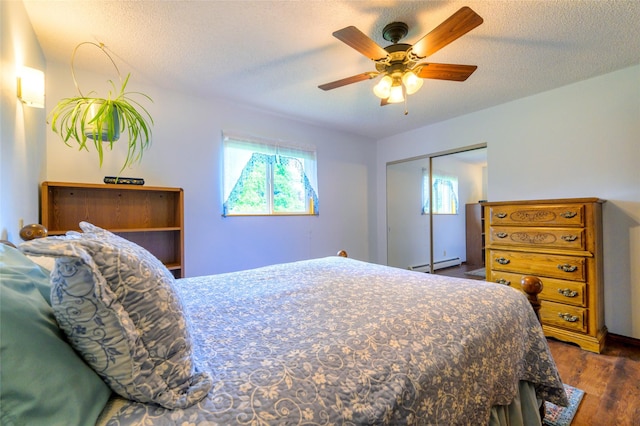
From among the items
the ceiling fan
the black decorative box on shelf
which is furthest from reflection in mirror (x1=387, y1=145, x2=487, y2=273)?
the black decorative box on shelf

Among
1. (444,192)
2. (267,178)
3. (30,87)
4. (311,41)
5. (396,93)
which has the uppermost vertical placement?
(311,41)

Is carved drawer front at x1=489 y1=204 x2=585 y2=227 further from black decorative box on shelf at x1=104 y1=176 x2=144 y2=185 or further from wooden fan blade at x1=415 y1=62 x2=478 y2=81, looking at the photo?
black decorative box on shelf at x1=104 y1=176 x2=144 y2=185

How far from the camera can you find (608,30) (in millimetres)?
1831

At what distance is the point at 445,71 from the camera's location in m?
1.83

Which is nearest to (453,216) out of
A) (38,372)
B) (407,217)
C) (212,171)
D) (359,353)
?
(407,217)

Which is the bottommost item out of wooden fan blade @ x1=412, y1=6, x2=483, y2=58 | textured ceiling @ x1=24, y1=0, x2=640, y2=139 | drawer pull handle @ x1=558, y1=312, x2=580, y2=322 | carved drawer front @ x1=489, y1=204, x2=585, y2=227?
drawer pull handle @ x1=558, y1=312, x2=580, y2=322

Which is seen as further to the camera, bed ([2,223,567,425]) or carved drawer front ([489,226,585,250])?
carved drawer front ([489,226,585,250])

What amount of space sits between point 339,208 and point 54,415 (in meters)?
3.60

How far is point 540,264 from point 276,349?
2.66 m

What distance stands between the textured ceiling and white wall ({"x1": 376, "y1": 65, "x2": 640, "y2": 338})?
0.64ft

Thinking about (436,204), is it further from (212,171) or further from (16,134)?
(16,134)

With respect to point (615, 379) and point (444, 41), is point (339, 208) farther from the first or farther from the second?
point (615, 379)

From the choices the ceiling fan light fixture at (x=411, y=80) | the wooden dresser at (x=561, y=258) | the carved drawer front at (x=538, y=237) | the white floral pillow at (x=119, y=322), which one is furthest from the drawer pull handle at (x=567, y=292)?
the white floral pillow at (x=119, y=322)

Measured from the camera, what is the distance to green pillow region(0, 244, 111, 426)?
460 mm
